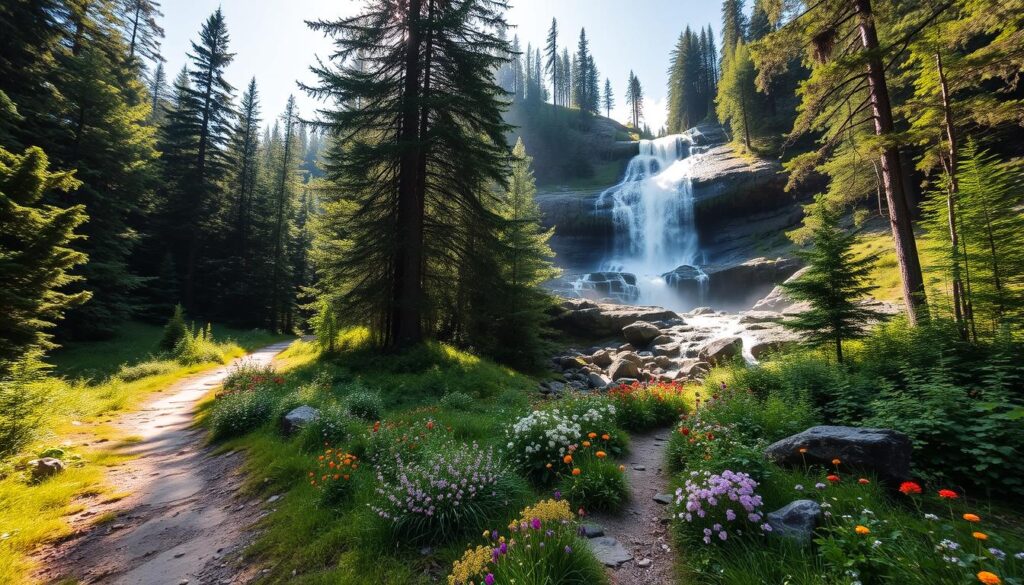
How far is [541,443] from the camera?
Result: 5.13 metres

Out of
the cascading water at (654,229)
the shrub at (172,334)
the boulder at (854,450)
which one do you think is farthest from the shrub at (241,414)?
the cascading water at (654,229)

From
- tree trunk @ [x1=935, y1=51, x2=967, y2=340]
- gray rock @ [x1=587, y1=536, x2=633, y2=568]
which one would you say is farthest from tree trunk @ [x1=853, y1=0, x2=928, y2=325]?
gray rock @ [x1=587, y1=536, x2=633, y2=568]

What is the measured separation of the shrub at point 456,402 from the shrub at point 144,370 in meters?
11.9

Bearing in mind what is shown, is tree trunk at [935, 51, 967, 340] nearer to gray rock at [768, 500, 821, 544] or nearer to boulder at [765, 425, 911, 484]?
boulder at [765, 425, 911, 484]

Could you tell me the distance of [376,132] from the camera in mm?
14469

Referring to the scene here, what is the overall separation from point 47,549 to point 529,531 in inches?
223

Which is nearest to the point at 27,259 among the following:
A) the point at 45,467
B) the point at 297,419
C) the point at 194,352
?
the point at 45,467

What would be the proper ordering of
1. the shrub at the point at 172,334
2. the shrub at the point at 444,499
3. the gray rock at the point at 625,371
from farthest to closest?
the shrub at the point at 172,334
the gray rock at the point at 625,371
the shrub at the point at 444,499

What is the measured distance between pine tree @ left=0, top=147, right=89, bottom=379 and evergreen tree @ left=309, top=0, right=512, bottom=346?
21.5ft

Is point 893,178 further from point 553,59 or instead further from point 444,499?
point 553,59

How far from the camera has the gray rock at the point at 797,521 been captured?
2.84 meters

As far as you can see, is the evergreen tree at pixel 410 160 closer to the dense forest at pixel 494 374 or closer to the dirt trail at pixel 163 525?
the dense forest at pixel 494 374

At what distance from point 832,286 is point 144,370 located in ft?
69.5

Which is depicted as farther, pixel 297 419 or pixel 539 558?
pixel 297 419
